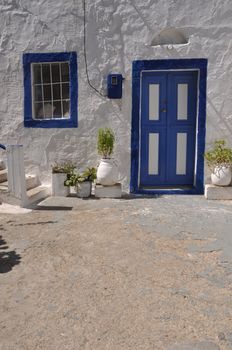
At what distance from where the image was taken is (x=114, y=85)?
22.4 ft

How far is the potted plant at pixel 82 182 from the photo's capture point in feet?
21.9

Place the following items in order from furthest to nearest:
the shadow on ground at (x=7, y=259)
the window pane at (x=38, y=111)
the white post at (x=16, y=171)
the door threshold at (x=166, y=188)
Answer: the window pane at (x=38, y=111), the door threshold at (x=166, y=188), the white post at (x=16, y=171), the shadow on ground at (x=7, y=259)

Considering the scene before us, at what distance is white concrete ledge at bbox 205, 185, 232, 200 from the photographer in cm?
647

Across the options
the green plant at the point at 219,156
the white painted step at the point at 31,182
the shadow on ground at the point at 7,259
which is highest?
the green plant at the point at 219,156

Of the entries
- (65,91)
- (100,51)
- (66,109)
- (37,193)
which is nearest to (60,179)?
(37,193)

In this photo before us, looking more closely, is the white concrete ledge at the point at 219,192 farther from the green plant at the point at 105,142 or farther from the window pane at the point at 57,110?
the window pane at the point at 57,110

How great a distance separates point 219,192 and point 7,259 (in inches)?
156

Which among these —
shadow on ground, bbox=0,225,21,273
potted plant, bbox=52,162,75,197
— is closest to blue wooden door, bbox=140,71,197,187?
potted plant, bbox=52,162,75,197

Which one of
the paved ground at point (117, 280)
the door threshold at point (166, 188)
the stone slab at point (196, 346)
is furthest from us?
the door threshold at point (166, 188)

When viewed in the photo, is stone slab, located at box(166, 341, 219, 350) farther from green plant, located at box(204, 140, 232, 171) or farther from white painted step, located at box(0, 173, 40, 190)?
white painted step, located at box(0, 173, 40, 190)

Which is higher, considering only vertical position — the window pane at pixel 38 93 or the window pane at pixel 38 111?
the window pane at pixel 38 93

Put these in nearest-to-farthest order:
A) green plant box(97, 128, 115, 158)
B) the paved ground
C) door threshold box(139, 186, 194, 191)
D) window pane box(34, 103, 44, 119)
→ 1. the paved ground
2. green plant box(97, 128, 115, 158)
3. door threshold box(139, 186, 194, 191)
4. window pane box(34, 103, 44, 119)

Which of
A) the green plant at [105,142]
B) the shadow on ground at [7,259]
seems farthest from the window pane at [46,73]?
the shadow on ground at [7,259]

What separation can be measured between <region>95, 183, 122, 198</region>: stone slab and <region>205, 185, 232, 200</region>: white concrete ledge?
1.57m
